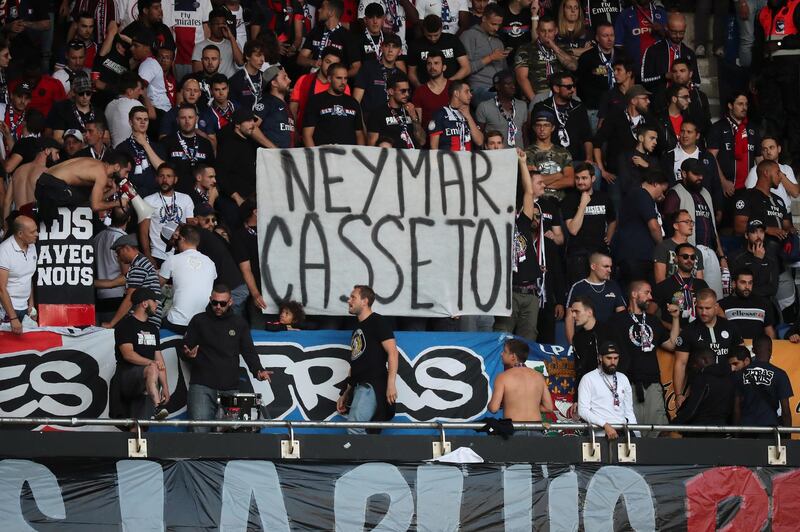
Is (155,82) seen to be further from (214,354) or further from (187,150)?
(214,354)

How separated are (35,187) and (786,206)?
859 cm

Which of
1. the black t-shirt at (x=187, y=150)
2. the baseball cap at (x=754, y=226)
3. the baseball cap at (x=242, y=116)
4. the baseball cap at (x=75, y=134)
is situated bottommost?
the baseball cap at (x=754, y=226)

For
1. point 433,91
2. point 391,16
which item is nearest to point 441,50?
point 433,91

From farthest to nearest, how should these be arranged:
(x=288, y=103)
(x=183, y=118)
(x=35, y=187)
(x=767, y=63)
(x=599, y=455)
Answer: (x=767, y=63) → (x=288, y=103) → (x=183, y=118) → (x=35, y=187) → (x=599, y=455)

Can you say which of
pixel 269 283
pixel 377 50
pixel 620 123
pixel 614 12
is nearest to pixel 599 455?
pixel 269 283

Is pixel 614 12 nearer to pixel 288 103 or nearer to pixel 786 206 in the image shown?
pixel 786 206

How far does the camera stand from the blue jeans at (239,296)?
607 inches

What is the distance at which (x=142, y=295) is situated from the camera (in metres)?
14.2

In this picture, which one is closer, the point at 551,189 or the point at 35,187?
the point at 35,187

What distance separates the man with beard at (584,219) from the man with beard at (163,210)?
3.96m

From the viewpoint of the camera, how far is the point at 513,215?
16.3m

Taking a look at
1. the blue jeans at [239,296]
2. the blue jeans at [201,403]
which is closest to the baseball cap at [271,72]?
the blue jeans at [239,296]

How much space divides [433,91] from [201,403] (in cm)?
571

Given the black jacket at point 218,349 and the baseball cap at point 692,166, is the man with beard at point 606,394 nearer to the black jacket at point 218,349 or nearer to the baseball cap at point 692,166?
the black jacket at point 218,349
